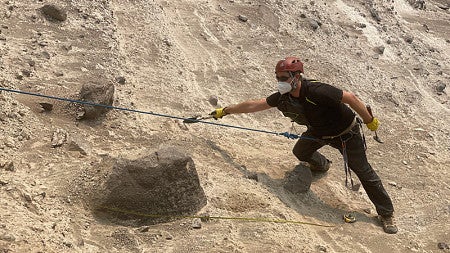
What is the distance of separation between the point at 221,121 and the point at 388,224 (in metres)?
3.43

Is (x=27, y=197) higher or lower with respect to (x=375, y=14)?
higher

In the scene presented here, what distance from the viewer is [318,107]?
5.80m

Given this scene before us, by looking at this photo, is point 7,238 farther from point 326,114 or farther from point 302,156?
point 302,156

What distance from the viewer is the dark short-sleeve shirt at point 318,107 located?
5641mm

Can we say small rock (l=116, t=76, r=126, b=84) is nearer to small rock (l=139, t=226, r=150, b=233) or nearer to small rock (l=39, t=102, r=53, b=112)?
small rock (l=39, t=102, r=53, b=112)

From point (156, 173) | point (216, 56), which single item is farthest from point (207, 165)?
point (216, 56)

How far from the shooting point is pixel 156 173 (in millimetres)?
5105

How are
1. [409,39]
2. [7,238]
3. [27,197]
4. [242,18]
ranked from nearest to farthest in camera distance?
[7,238], [27,197], [242,18], [409,39]

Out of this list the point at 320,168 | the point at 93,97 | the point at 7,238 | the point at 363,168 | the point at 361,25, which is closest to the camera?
the point at 7,238

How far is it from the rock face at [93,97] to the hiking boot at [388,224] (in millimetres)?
4602

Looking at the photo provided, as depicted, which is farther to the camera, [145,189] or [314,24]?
[314,24]

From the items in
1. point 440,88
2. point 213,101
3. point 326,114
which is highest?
point 326,114

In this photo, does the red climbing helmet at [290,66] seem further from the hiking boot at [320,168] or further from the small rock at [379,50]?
the small rock at [379,50]

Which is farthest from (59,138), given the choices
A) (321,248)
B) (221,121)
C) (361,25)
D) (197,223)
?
(361,25)
